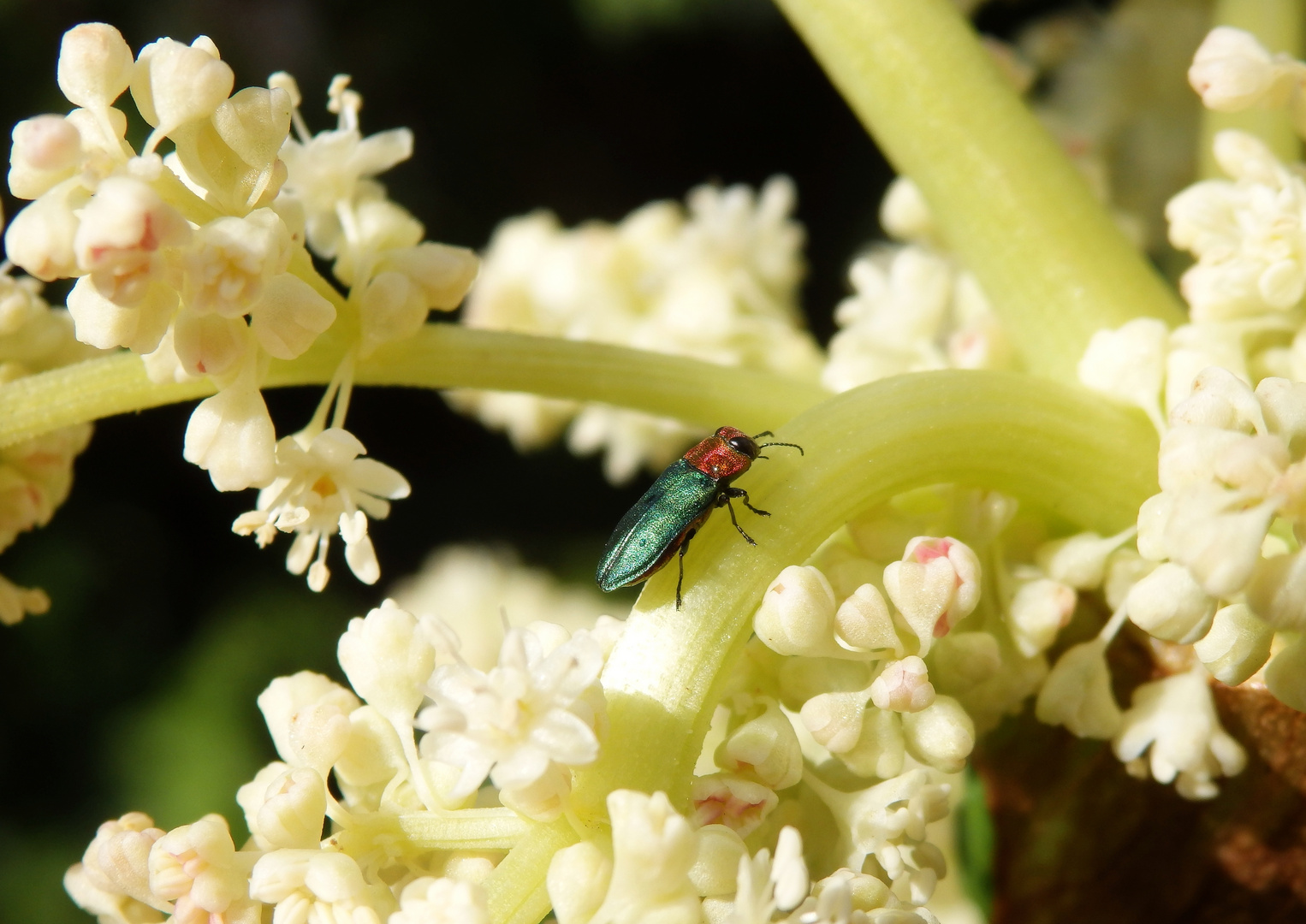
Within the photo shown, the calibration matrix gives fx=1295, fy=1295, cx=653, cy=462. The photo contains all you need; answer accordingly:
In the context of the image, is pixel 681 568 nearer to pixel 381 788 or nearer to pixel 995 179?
pixel 381 788

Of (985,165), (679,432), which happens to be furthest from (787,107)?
(985,165)

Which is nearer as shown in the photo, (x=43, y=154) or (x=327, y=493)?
(x=43, y=154)

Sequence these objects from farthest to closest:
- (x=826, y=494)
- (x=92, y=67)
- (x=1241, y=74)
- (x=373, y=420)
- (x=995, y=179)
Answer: (x=373, y=420) < (x=995, y=179) < (x=1241, y=74) < (x=826, y=494) < (x=92, y=67)

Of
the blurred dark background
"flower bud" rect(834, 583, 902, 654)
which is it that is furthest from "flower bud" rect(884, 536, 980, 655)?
the blurred dark background

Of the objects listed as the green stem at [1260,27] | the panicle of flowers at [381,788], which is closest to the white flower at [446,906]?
the panicle of flowers at [381,788]

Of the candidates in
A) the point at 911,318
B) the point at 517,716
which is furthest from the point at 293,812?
the point at 911,318

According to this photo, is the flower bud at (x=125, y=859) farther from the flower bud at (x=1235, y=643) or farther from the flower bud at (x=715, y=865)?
the flower bud at (x=1235, y=643)
